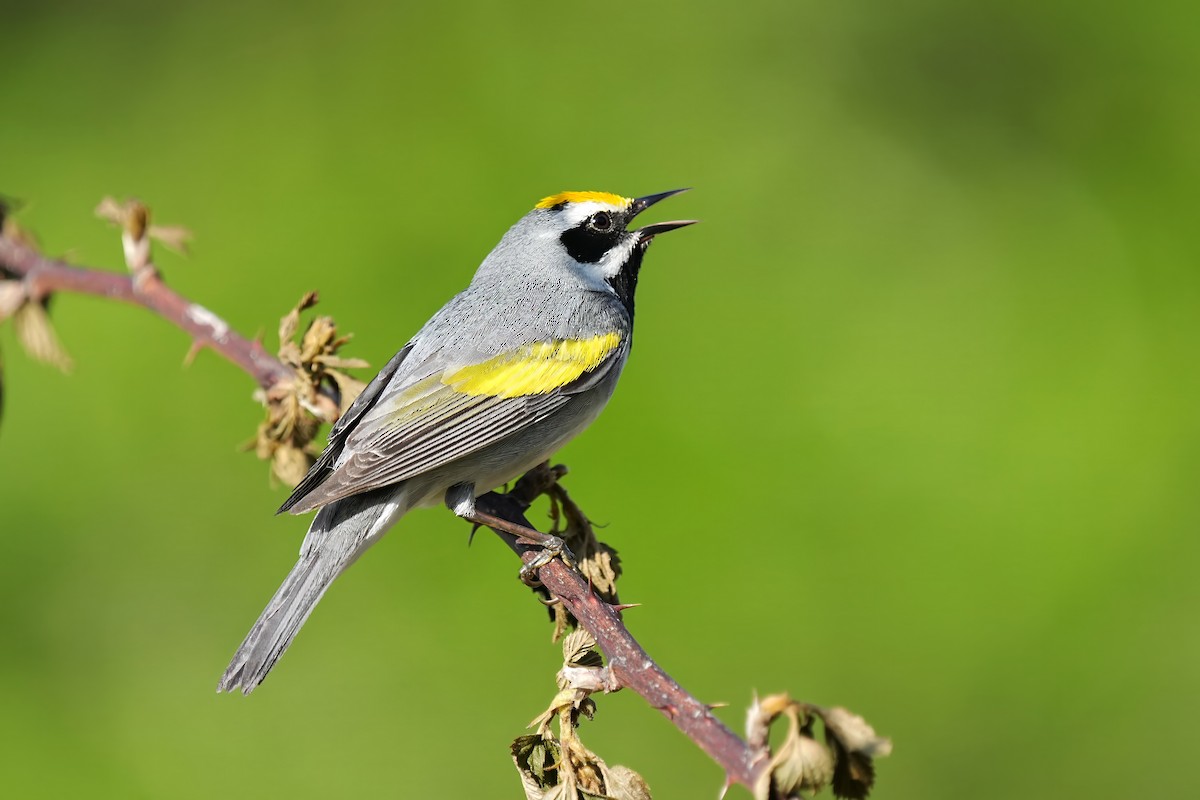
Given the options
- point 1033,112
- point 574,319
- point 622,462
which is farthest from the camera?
point 1033,112

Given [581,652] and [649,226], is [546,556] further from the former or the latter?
[649,226]

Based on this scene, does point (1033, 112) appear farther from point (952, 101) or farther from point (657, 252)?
point (657, 252)

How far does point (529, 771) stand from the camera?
A: 5.69ft

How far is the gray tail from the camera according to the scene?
7.45 ft

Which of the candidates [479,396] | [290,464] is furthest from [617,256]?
[290,464]

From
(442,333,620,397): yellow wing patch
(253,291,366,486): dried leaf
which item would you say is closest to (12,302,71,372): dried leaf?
(253,291,366,486): dried leaf

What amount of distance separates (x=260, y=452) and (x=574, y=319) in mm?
846

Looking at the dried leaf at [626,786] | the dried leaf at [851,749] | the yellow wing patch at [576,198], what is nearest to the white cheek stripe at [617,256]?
the yellow wing patch at [576,198]

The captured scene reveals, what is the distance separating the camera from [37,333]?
2273mm

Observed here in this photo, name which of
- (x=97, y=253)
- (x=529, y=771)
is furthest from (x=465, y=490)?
(x=97, y=253)

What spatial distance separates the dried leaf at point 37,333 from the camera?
7.36 feet

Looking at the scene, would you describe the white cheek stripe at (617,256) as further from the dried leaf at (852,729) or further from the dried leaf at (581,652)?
the dried leaf at (852,729)

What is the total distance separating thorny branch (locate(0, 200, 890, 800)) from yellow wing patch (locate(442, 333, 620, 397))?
0.20 m

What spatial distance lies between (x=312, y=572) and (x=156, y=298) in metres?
0.62
